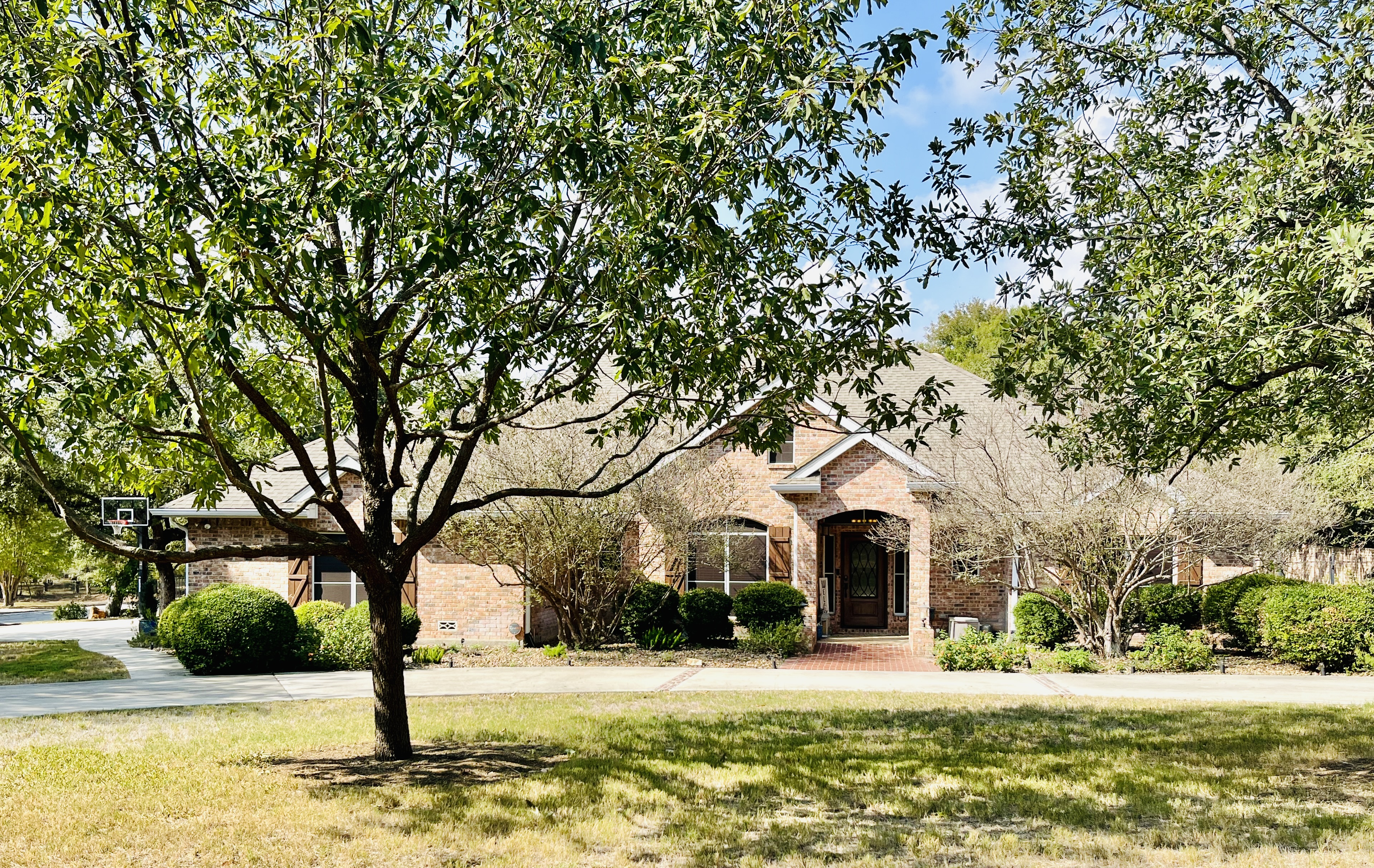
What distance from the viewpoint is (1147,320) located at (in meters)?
7.46

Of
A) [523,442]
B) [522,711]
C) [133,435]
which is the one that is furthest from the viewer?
[523,442]

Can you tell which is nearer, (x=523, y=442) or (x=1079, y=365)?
(x=1079, y=365)

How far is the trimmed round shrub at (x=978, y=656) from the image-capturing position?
54.4 ft

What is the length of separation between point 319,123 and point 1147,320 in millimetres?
6024

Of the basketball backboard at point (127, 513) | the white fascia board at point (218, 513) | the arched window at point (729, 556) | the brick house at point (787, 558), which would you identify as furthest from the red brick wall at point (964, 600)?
the basketball backboard at point (127, 513)

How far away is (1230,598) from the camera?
60.7 feet

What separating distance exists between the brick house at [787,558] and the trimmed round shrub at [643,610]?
585 mm

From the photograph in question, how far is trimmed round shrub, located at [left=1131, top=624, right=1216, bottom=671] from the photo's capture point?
16.3 meters

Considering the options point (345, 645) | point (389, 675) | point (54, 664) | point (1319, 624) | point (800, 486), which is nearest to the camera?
point (389, 675)

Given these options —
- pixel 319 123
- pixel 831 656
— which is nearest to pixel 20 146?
pixel 319 123

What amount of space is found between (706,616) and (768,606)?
3.81 ft

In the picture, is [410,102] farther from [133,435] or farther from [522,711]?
[522,711]

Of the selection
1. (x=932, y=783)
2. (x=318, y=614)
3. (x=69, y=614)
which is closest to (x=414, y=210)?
(x=932, y=783)

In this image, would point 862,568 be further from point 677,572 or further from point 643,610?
point 643,610
